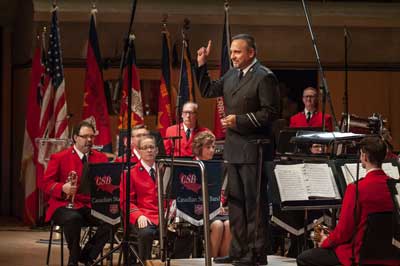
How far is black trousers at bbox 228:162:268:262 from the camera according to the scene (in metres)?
6.39

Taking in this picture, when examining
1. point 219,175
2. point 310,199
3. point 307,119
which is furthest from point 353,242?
point 307,119

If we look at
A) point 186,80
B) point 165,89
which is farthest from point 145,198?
point 165,89

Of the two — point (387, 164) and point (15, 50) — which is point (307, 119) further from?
point (15, 50)

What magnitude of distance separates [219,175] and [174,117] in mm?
4471

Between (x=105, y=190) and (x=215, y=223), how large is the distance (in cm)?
96

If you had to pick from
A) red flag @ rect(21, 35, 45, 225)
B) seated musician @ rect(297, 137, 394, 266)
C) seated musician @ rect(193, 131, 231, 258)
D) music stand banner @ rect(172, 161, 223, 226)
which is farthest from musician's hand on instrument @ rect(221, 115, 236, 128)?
red flag @ rect(21, 35, 45, 225)

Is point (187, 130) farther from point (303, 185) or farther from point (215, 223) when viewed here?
point (303, 185)

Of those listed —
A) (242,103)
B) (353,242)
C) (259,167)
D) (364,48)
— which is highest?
(364,48)

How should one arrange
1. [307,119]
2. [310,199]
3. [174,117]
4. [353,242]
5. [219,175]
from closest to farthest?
[353,242]
[310,199]
[219,175]
[307,119]
[174,117]

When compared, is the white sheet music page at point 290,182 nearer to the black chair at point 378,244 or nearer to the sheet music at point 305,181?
the sheet music at point 305,181

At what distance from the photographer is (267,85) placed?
6.38 meters

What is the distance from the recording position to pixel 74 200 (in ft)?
27.7

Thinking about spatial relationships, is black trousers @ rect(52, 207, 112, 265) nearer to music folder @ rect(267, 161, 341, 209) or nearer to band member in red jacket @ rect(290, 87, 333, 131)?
music folder @ rect(267, 161, 341, 209)

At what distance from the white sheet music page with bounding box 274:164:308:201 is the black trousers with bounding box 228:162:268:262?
130 millimetres
